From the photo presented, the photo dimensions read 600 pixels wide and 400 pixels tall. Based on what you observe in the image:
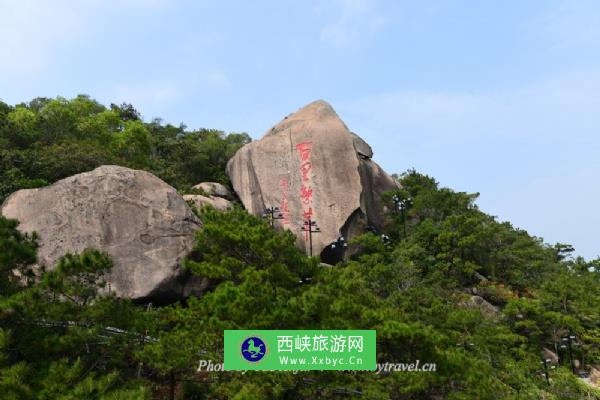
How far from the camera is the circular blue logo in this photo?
268 inches

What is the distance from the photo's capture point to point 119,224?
12.1 metres

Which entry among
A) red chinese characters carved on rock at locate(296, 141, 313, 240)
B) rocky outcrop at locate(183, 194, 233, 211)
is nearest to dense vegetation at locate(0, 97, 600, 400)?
red chinese characters carved on rock at locate(296, 141, 313, 240)

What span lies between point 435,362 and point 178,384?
15.1 feet

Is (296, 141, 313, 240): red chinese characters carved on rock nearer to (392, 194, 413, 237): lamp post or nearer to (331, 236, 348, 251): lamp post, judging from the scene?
(331, 236, 348, 251): lamp post

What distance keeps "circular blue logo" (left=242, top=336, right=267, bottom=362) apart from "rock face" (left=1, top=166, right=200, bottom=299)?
5.30 meters

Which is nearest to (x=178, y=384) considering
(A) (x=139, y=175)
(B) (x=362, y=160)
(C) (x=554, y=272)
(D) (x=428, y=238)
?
(A) (x=139, y=175)

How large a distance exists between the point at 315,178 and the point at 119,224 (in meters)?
9.04

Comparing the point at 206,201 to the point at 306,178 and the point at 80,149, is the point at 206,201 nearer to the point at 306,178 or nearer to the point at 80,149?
the point at 306,178

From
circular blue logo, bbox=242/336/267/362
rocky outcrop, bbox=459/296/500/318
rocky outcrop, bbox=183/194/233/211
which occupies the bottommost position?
circular blue logo, bbox=242/336/267/362

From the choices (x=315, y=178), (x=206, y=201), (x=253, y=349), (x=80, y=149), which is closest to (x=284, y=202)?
(x=315, y=178)

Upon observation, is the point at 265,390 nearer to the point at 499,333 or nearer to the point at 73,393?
the point at 73,393

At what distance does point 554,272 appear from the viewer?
21.4m

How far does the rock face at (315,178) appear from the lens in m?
18.7

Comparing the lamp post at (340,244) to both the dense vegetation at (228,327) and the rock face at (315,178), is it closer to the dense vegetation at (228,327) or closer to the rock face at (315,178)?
the rock face at (315,178)
